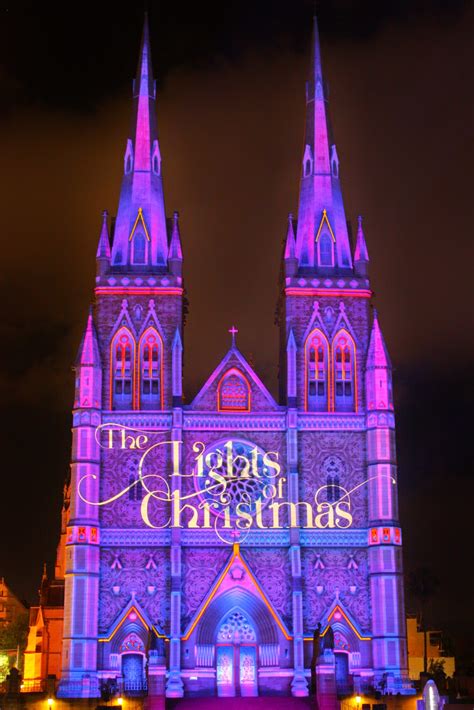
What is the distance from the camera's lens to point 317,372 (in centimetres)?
6194

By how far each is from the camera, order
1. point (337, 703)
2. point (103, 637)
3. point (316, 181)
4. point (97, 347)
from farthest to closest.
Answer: point (316, 181) → point (97, 347) → point (103, 637) → point (337, 703)

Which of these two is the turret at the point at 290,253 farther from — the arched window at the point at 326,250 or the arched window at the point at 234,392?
the arched window at the point at 234,392

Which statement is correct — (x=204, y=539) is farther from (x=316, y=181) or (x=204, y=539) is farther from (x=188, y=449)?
(x=316, y=181)

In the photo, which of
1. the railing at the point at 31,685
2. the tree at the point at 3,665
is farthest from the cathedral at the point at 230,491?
the tree at the point at 3,665

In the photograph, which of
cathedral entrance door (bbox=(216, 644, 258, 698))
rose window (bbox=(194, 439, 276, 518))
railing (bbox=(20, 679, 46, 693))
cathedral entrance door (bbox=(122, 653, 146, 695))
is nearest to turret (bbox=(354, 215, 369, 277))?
rose window (bbox=(194, 439, 276, 518))

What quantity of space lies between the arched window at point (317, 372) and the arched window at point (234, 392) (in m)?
2.88

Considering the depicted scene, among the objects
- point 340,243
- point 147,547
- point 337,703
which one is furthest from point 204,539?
point 340,243

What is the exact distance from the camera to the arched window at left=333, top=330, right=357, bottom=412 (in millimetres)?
61719

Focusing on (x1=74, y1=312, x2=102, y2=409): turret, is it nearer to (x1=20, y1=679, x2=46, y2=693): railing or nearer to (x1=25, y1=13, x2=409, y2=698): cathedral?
(x1=25, y1=13, x2=409, y2=698): cathedral

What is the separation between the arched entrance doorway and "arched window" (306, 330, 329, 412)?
10.1 m

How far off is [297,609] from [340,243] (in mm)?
17714

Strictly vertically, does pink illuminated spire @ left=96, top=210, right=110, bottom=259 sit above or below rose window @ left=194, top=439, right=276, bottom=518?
above

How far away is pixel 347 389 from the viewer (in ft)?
203

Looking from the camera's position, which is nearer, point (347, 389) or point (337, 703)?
point (337, 703)
